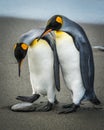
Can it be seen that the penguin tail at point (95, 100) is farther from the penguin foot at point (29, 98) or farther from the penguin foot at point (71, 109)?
the penguin foot at point (29, 98)

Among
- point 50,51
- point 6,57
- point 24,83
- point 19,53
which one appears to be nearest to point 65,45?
point 50,51

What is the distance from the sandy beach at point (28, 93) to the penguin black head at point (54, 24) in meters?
0.31

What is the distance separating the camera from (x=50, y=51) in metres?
1.89

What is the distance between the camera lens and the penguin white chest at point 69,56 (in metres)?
1.87

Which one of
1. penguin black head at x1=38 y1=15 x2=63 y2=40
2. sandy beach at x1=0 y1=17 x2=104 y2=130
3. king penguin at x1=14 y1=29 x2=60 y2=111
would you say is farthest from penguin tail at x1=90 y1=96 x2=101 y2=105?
penguin black head at x1=38 y1=15 x2=63 y2=40

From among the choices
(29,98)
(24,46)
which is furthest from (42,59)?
(29,98)

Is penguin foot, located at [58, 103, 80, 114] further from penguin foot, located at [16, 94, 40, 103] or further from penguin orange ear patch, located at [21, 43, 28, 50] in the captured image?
penguin orange ear patch, located at [21, 43, 28, 50]

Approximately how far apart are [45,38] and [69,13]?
368mm

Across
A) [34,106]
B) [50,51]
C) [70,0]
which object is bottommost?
[34,106]

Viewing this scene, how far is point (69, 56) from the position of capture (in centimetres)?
187

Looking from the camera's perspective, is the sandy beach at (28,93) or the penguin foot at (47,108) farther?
the penguin foot at (47,108)

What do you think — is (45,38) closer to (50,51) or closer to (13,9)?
(50,51)

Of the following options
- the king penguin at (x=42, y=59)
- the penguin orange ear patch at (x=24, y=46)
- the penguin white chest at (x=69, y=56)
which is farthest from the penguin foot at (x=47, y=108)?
the penguin orange ear patch at (x=24, y=46)

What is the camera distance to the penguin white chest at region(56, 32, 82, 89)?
6.13 feet
